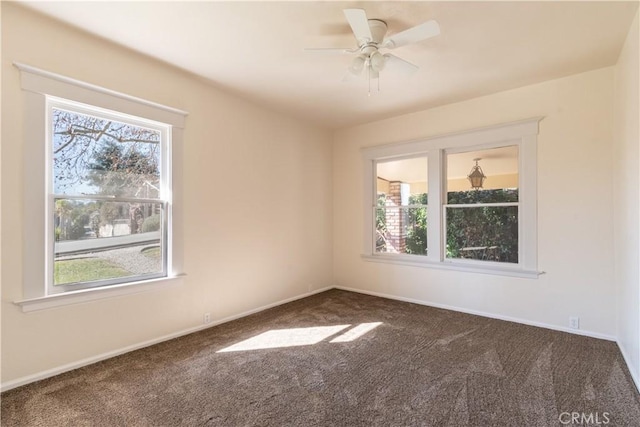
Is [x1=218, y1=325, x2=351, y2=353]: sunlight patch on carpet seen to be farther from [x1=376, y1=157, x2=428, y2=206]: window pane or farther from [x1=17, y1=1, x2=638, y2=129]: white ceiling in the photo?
[x1=17, y1=1, x2=638, y2=129]: white ceiling

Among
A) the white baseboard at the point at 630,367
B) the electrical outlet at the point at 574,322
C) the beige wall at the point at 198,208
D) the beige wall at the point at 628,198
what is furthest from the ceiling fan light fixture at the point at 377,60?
the electrical outlet at the point at 574,322

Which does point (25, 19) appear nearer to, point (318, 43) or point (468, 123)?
point (318, 43)

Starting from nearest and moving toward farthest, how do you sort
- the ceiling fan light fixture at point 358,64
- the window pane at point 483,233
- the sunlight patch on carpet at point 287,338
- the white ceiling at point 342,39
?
1. the white ceiling at point 342,39
2. the ceiling fan light fixture at point 358,64
3. the sunlight patch on carpet at point 287,338
4. the window pane at point 483,233

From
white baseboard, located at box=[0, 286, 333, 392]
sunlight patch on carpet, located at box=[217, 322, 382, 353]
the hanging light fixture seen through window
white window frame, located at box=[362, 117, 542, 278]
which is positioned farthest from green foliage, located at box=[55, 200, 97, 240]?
the hanging light fixture seen through window

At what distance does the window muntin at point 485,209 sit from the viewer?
383 cm

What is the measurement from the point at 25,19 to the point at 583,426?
4640 mm

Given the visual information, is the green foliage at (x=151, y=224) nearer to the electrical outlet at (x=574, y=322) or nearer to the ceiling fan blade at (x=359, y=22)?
the ceiling fan blade at (x=359, y=22)

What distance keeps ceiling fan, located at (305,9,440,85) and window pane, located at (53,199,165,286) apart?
7.23 ft

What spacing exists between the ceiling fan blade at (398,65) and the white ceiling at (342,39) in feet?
0.77

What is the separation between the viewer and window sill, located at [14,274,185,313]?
239 cm

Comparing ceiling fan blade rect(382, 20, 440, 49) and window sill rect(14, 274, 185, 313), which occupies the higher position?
ceiling fan blade rect(382, 20, 440, 49)

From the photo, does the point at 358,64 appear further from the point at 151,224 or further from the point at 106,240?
the point at 106,240

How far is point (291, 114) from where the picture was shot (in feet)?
15.0

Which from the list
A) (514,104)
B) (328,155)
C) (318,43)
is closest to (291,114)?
(328,155)
